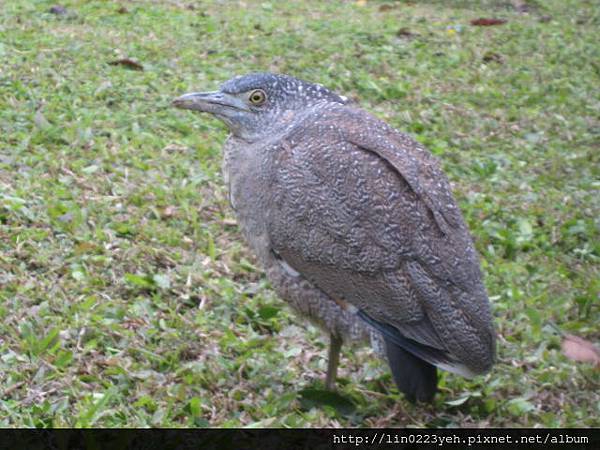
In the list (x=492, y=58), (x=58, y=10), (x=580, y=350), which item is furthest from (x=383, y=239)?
(x=58, y=10)

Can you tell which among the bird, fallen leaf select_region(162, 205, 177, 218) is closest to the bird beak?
the bird

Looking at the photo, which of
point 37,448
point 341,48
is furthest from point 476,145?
point 37,448

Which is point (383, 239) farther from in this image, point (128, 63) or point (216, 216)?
point (128, 63)

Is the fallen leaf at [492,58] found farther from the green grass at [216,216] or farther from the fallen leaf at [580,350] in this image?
the fallen leaf at [580,350]

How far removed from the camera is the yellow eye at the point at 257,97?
4461 millimetres

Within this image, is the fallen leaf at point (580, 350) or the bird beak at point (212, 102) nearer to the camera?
the bird beak at point (212, 102)

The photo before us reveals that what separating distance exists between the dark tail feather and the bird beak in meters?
1.32

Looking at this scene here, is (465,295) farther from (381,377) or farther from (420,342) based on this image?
(381,377)

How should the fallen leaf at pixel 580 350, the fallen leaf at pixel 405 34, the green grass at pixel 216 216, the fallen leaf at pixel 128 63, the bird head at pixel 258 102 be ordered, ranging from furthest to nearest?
the fallen leaf at pixel 405 34 < the fallen leaf at pixel 128 63 < the fallen leaf at pixel 580 350 < the bird head at pixel 258 102 < the green grass at pixel 216 216

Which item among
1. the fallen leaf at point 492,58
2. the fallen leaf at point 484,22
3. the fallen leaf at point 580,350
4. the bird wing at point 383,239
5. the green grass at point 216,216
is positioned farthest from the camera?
the fallen leaf at point 484,22

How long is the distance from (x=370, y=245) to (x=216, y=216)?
2.01 m

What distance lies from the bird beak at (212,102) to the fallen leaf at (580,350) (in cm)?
191

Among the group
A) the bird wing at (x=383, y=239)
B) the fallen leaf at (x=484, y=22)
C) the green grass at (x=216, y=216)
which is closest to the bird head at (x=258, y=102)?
the bird wing at (x=383, y=239)

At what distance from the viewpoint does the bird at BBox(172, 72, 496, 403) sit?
383cm
